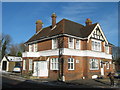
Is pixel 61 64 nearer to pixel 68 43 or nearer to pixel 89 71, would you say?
pixel 68 43

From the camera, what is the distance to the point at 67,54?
22719mm

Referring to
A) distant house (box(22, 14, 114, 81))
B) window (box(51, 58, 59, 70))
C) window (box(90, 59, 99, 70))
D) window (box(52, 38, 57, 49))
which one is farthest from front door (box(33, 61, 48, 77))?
window (box(90, 59, 99, 70))

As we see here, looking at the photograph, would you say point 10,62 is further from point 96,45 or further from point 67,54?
point 96,45

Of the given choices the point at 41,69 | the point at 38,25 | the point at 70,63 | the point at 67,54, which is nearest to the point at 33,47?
the point at 41,69

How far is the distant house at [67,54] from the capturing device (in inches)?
900

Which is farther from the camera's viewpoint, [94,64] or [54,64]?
[94,64]

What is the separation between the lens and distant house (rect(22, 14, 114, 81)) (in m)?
22.9

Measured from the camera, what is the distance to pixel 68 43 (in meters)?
23.4

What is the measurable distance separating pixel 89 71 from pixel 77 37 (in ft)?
19.0

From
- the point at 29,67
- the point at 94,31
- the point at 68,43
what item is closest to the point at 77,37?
the point at 68,43

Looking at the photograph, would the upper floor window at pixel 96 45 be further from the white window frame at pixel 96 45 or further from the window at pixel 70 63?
the window at pixel 70 63

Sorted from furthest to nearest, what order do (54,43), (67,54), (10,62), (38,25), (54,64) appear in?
1. (10,62)
2. (38,25)
3. (54,43)
4. (54,64)
5. (67,54)

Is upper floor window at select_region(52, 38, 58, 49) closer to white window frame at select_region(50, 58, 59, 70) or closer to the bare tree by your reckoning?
white window frame at select_region(50, 58, 59, 70)

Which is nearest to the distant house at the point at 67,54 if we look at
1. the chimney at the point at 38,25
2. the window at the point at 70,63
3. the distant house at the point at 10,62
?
the window at the point at 70,63
